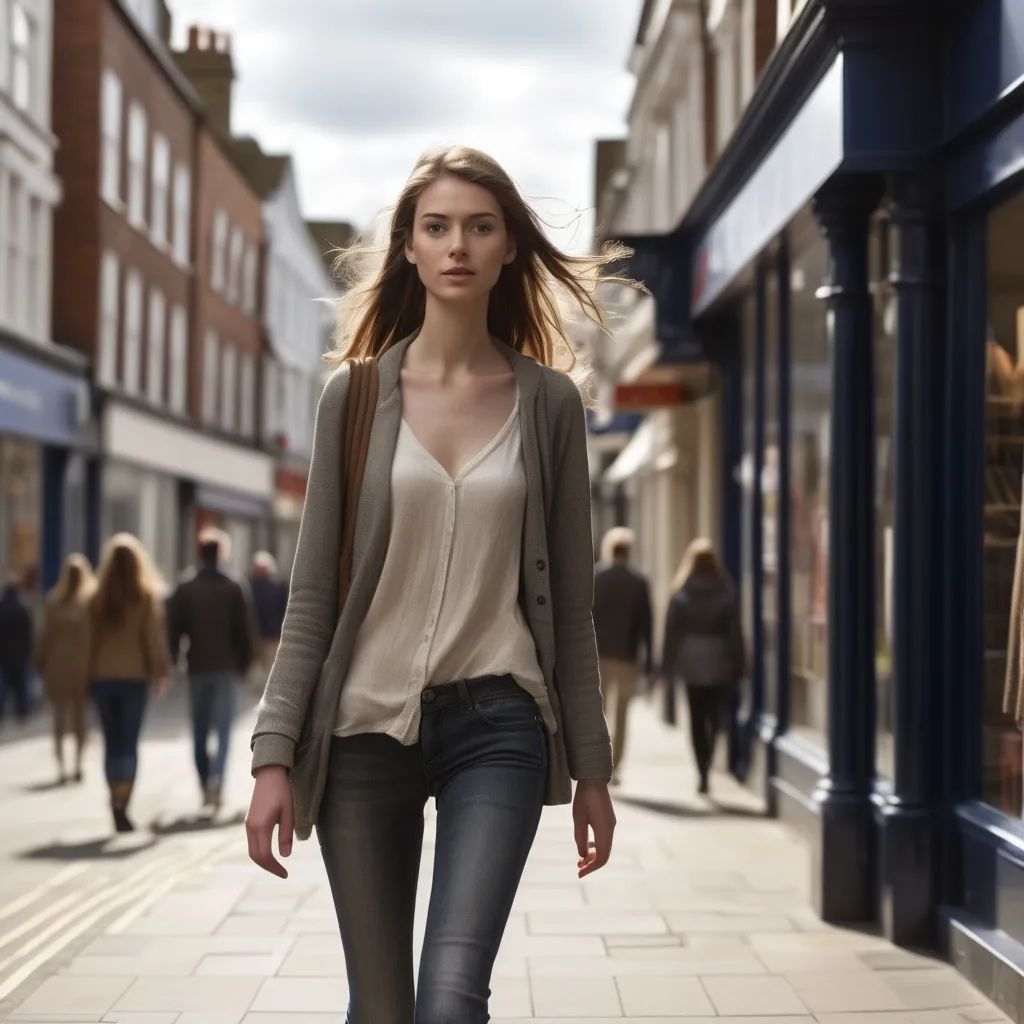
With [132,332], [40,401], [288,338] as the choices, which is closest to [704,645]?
→ [40,401]

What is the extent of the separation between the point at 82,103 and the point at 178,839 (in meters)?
17.9

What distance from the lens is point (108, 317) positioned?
27266 mm

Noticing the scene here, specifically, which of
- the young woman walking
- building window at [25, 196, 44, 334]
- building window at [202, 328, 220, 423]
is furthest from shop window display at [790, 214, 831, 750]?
building window at [202, 328, 220, 423]

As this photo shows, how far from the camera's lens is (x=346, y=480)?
3.31 meters

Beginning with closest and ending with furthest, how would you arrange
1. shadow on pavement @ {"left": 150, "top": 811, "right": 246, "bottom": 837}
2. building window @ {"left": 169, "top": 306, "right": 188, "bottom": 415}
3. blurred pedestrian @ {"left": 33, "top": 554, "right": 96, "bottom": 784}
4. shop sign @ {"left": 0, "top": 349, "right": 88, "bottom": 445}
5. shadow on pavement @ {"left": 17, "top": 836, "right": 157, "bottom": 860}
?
shadow on pavement @ {"left": 17, "top": 836, "right": 157, "bottom": 860}, shadow on pavement @ {"left": 150, "top": 811, "right": 246, "bottom": 837}, blurred pedestrian @ {"left": 33, "top": 554, "right": 96, "bottom": 784}, shop sign @ {"left": 0, "top": 349, "right": 88, "bottom": 445}, building window @ {"left": 169, "top": 306, "right": 188, "bottom": 415}

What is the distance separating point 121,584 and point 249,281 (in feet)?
99.9

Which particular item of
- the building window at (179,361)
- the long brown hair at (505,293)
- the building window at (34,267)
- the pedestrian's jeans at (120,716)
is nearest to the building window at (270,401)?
the building window at (179,361)

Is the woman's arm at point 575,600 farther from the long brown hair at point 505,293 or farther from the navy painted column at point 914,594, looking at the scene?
the navy painted column at point 914,594

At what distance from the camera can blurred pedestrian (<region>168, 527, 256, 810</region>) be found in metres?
12.0

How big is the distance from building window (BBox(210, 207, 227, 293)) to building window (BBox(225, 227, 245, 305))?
50 cm

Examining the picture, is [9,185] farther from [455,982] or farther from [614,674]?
[455,982]

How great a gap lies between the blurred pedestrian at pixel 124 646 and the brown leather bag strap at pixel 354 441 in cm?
785

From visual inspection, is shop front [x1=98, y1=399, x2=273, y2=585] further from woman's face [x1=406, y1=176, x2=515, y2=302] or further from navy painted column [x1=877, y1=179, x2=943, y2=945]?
woman's face [x1=406, y1=176, x2=515, y2=302]

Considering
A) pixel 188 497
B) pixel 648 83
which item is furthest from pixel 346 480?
pixel 188 497
